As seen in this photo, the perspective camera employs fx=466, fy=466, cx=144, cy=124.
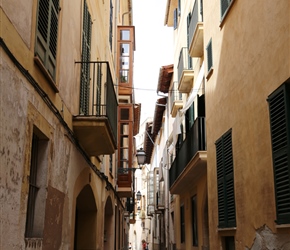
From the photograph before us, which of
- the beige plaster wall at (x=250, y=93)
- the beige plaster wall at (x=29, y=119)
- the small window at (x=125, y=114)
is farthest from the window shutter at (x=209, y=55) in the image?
the small window at (x=125, y=114)

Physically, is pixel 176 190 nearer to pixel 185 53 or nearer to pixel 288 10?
pixel 185 53

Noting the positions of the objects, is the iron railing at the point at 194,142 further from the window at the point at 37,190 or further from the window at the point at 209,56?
the window at the point at 37,190

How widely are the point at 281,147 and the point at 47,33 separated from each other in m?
3.78

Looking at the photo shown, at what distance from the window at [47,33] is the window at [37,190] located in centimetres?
117

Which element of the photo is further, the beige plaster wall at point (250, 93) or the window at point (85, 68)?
the window at point (85, 68)

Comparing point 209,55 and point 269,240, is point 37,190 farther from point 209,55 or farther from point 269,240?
point 209,55

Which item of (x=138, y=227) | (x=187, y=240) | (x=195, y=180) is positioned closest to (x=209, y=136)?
(x=195, y=180)

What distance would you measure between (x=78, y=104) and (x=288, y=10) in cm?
495

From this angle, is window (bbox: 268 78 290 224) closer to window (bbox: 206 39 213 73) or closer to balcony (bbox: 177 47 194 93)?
window (bbox: 206 39 213 73)

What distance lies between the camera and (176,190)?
19.9 meters

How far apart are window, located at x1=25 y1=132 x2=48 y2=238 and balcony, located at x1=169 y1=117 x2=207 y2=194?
6930 mm

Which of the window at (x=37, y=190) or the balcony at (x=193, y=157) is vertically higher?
the balcony at (x=193, y=157)

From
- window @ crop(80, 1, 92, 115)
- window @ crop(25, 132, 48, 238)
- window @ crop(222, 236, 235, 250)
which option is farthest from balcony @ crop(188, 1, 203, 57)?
window @ crop(25, 132, 48, 238)

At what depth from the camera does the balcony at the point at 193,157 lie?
13.4m
